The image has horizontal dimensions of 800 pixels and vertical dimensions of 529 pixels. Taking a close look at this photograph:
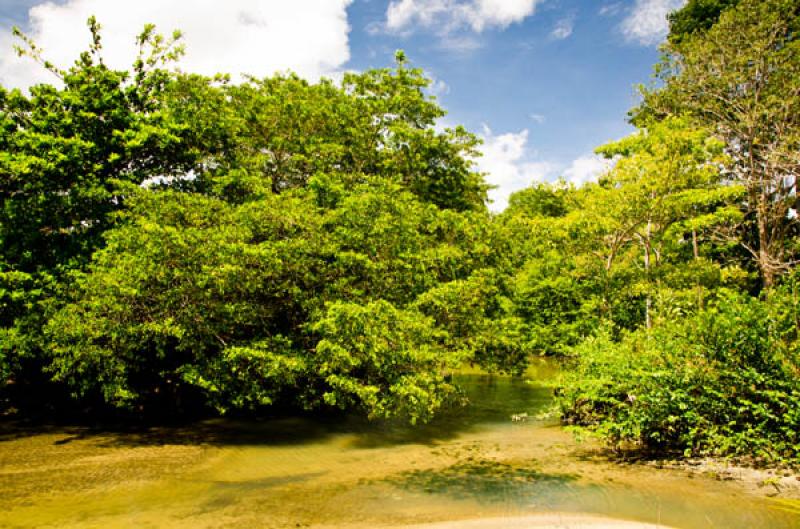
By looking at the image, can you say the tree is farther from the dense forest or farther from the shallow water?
the shallow water

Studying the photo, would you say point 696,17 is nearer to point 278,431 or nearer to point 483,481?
Answer: point 483,481

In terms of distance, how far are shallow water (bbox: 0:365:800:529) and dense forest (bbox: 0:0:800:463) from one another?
125cm

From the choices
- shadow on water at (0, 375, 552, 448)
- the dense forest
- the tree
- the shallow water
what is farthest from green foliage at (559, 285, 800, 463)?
the tree

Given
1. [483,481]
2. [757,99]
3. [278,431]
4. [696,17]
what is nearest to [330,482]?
[483,481]

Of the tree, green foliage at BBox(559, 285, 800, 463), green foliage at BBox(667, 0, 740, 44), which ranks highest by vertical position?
green foliage at BBox(667, 0, 740, 44)

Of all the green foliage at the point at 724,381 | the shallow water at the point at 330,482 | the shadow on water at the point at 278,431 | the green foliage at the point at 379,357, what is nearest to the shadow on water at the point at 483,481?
the shallow water at the point at 330,482

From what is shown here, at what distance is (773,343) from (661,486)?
11.4 feet

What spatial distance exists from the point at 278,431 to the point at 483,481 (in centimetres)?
804

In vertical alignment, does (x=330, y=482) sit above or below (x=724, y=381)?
below

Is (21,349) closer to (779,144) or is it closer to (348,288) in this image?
(348,288)

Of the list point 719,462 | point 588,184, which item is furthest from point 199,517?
point 588,184

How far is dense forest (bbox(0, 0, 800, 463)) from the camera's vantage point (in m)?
12.2

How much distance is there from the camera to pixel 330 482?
11086mm

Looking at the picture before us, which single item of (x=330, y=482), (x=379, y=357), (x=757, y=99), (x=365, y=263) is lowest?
(x=330, y=482)
